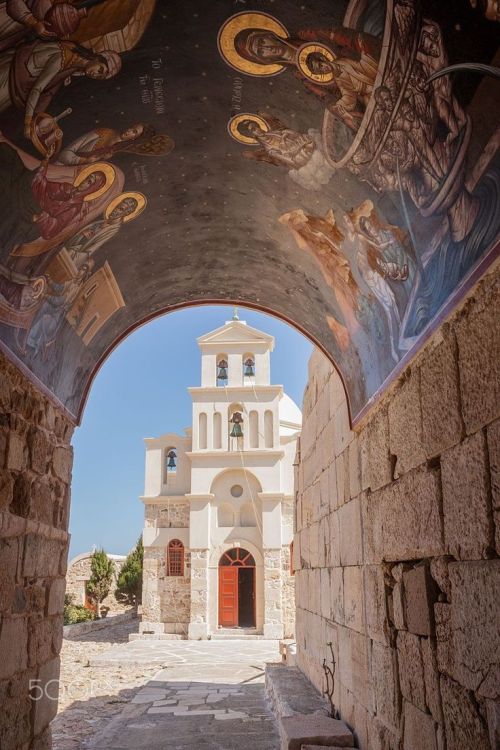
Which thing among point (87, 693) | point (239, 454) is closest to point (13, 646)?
point (87, 693)

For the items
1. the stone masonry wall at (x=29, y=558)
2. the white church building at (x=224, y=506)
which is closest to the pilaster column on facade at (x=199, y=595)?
the white church building at (x=224, y=506)

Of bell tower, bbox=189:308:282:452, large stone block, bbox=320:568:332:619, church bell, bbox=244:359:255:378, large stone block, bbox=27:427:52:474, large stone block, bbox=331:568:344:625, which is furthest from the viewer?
church bell, bbox=244:359:255:378

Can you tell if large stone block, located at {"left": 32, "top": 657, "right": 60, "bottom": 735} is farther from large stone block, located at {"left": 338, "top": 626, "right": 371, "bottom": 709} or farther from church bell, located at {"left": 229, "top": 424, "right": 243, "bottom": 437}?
church bell, located at {"left": 229, "top": 424, "right": 243, "bottom": 437}

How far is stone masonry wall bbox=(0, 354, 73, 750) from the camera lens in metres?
4.25

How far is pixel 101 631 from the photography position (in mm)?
21984

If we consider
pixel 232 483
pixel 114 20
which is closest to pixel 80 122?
pixel 114 20

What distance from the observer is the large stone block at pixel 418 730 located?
356cm

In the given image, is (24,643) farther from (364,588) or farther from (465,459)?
(465,459)

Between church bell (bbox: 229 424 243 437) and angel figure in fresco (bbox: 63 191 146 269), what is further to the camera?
church bell (bbox: 229 424 243 437)

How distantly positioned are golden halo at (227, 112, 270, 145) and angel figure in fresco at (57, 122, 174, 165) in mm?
424

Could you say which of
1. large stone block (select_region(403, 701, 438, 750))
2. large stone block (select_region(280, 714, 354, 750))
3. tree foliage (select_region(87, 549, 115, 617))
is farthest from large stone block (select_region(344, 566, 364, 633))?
tree foliage (select_region(87, 549, 115, 617))

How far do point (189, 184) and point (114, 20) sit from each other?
5.67 feet

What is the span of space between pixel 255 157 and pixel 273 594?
17.5 meters

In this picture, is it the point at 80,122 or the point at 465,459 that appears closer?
the point at 465,459
